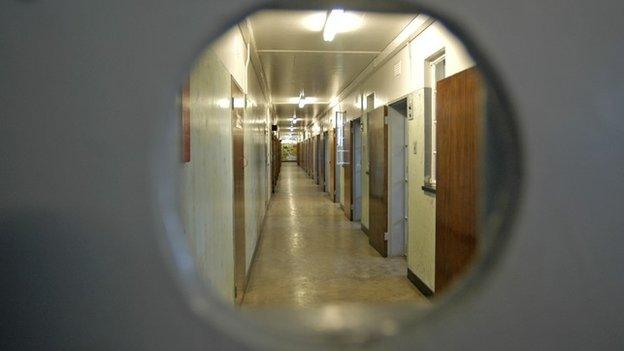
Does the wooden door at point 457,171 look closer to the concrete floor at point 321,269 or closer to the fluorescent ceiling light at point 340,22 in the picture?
the concrete floor at point 321,269

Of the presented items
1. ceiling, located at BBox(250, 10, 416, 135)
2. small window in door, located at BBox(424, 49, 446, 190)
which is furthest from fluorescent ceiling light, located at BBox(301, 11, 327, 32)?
small window in door, located at BBox(424, 49, 446, 190)

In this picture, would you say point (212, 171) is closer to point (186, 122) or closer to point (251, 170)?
point (186, 122)

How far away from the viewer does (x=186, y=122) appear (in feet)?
5.57

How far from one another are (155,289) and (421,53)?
3538 millimetres

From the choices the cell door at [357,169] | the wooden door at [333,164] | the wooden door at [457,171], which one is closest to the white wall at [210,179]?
the wooden door at [457,171]

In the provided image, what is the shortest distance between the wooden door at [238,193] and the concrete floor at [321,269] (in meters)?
0.25

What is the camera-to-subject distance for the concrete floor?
12.3ft

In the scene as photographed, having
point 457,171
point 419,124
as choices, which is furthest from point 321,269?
A: point 457,171

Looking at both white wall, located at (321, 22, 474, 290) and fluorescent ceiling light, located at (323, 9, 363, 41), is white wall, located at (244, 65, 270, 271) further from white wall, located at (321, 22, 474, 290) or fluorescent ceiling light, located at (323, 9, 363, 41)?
white wall, located at (321, 22, 474, 290)

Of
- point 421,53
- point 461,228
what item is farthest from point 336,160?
point 461,228

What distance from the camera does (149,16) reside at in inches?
35.8

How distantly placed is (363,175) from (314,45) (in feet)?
9.36

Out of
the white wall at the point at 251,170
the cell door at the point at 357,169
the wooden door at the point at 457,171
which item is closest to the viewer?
the wooden door at the point at 457,171

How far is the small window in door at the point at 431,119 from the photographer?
3.78 meters
